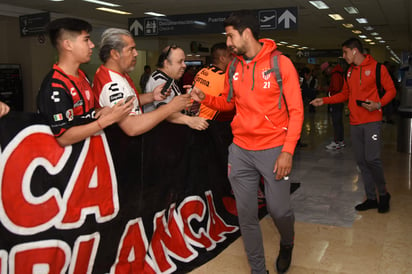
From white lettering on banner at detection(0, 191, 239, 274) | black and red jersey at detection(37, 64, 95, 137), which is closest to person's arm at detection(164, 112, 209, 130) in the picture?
white lettering on banner at detection(0, 191, 239, 274)

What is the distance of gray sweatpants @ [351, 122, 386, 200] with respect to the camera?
12.9 ft

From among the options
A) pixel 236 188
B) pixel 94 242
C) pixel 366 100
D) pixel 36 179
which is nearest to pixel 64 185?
pixel 36 179

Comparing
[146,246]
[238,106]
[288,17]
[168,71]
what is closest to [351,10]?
[288,17]

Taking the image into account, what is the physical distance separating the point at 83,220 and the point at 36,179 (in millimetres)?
382

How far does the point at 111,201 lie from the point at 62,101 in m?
0.69

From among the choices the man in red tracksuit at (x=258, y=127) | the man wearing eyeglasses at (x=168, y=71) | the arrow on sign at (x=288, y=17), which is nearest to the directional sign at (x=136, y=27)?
the arrow on sign at (x=288, y=17)

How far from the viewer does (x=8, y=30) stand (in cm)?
1270

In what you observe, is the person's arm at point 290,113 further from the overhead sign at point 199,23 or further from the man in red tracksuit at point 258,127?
the overhead sign at point 199,23

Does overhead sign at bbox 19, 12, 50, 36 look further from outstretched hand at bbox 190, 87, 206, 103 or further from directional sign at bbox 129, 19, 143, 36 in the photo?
outstretched hand at bbox 190, 87, 206, 103

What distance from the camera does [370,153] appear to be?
3947mm

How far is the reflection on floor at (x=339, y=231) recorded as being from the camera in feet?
9.73

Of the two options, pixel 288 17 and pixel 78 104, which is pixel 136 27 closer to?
pixel 288 17

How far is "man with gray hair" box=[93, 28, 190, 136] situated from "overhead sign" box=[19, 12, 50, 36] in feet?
30.6

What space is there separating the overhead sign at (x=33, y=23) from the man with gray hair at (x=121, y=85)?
9.32m
